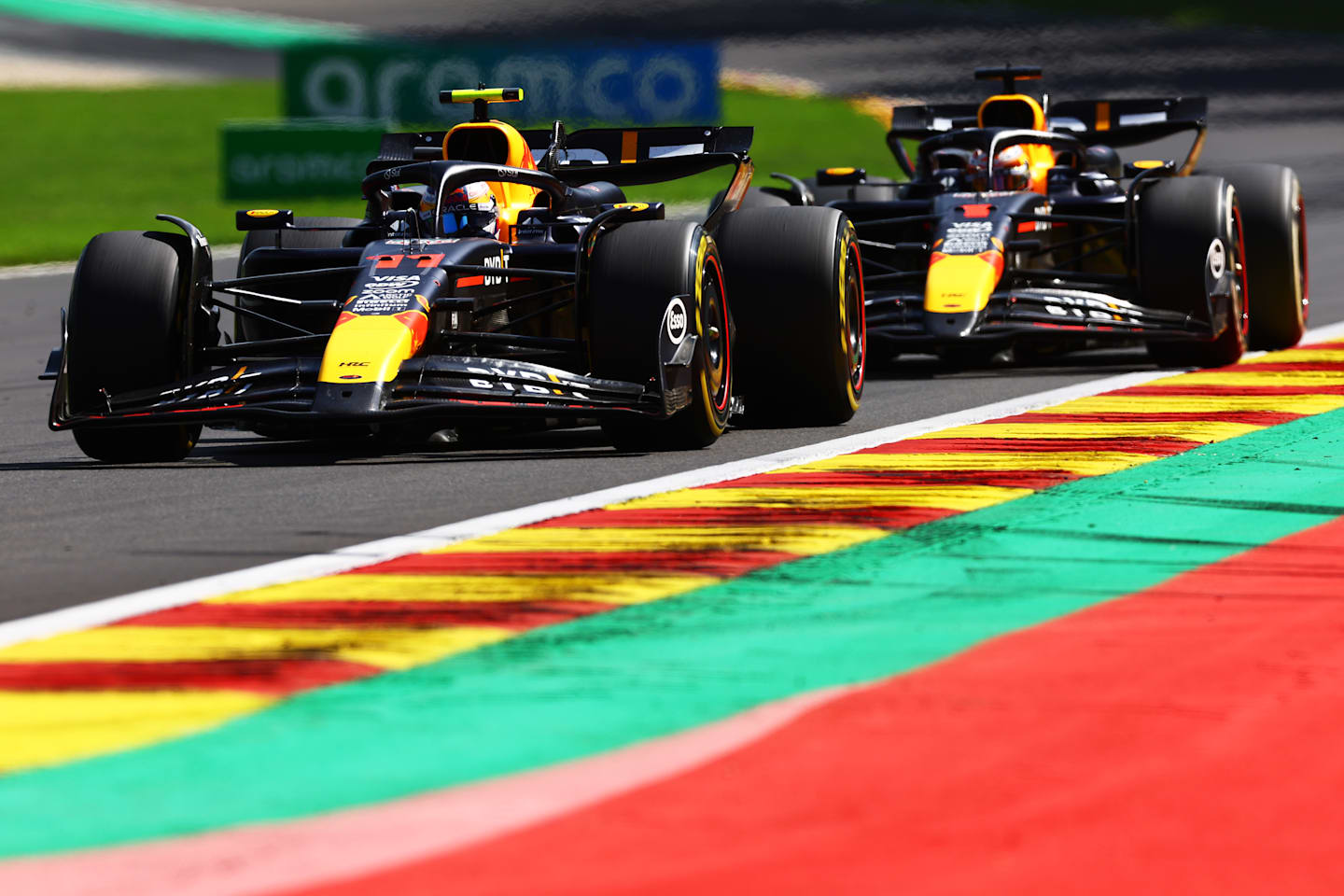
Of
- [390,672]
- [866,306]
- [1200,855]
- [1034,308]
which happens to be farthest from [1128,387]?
[1200,855]

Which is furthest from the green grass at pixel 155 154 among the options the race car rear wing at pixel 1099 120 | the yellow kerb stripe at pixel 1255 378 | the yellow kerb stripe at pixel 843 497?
the yellow kerb stripe at pixel 843 497

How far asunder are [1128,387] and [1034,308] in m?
0.72

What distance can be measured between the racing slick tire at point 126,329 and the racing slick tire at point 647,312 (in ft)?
5.78

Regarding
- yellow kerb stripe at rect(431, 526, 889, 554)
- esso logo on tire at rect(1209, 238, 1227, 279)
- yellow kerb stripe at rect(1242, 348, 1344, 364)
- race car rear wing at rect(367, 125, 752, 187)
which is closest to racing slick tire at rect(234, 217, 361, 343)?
race car rear wing at rect(367, 125, 752, 187)

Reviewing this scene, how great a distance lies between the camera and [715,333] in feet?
32.0

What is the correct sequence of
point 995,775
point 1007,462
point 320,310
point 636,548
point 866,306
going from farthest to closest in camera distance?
point 866,306, point 320,310, point 1007,462, point 636,548, point 995,775

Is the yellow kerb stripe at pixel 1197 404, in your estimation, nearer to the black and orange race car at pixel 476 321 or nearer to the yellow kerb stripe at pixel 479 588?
the black and orange race car at pixel 476 321

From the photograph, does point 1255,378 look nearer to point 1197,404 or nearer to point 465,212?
point 1197,404

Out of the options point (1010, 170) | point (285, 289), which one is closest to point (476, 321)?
point (285, 289)

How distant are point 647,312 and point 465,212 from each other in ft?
4.50

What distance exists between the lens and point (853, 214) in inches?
521

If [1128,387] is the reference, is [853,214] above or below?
above

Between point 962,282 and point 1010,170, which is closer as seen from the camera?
point 962,282

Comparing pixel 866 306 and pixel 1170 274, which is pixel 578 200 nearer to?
pixel 866 306
